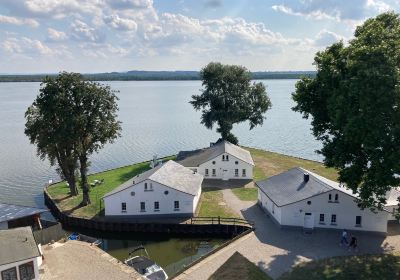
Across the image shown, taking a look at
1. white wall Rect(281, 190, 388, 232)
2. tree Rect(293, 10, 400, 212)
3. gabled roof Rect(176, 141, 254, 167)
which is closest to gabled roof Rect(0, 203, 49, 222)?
white wall Rect(281, 190, 388, 232)

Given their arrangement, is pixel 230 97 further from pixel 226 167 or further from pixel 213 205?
pixel 213 205

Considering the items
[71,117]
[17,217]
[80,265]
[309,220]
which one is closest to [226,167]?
[309,220]

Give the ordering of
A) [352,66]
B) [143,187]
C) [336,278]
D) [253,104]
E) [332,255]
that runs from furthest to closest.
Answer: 1. [253,104]
2. [143,187]
3. [332,255]
4. [352,66]
5. [336,278]

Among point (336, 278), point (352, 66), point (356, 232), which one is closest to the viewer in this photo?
point (336, 278)

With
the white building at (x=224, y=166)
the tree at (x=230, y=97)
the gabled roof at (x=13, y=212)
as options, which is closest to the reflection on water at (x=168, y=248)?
the gabled roof at (x=13, y=212)

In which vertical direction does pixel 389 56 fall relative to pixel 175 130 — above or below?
above

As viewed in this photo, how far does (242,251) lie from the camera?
32312 millimetres

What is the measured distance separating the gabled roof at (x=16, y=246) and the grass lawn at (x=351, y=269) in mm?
17344

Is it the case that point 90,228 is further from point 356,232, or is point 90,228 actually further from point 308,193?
point 356,232

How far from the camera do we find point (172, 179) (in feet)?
143

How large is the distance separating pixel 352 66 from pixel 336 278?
14.8 meters

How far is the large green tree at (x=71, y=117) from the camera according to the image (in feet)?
142

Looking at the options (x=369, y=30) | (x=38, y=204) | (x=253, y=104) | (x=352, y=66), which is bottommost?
(x=38, y=204)

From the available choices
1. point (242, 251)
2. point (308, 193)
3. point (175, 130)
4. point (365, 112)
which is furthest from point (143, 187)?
point (175, 130)
